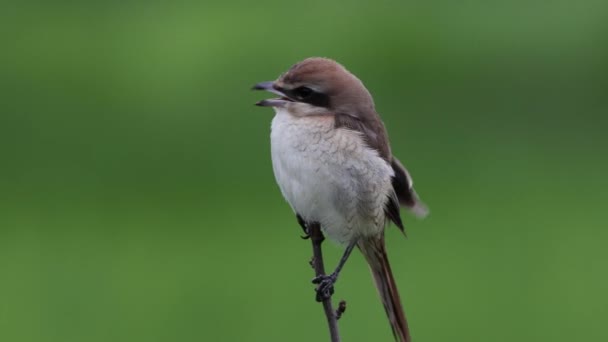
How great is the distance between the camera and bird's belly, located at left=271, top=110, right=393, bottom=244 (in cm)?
514

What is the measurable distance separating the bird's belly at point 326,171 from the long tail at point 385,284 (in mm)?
257

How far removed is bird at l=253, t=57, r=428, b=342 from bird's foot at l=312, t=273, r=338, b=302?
0.01 meters

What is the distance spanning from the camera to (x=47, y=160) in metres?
11.3

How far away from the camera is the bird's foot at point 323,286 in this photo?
477 cm

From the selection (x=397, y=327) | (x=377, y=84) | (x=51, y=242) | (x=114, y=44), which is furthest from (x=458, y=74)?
(x=397, y=327)

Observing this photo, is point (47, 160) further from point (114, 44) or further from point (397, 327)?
point (397, 327)

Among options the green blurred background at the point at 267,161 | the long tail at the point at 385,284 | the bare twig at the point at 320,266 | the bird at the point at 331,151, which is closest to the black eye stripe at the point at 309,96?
the bird at the point at 331,151

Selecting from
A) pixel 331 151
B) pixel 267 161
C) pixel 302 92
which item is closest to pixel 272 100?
pixel 302 92

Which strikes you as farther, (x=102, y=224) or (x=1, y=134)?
(x=1, y=134)

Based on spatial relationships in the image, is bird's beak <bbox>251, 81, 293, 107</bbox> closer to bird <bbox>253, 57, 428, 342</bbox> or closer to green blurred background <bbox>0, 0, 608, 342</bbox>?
bird <bbox>253, 57, 428, 342</bbox>

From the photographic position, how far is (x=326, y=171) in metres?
5.16

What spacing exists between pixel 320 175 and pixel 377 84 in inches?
266

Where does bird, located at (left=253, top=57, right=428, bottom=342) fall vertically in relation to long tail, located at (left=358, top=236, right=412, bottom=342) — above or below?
above

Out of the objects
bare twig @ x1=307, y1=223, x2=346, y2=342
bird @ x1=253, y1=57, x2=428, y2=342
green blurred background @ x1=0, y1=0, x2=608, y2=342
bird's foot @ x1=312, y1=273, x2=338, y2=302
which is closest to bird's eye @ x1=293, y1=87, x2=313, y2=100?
bird @ x1=253, y1=57, x2=428, y2=342
